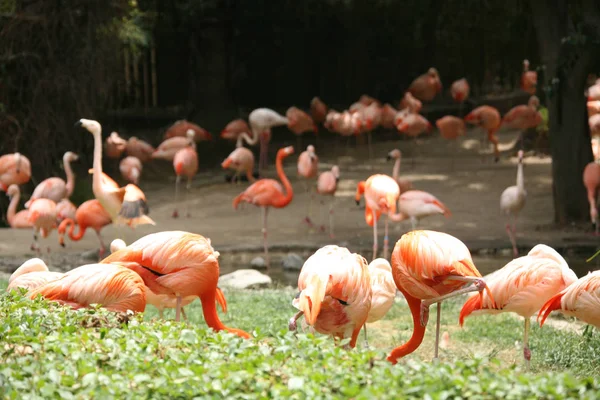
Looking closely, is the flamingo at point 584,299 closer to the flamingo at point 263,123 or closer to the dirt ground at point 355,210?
the dirt ground at point 355,210

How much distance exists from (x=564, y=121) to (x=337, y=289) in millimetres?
7267

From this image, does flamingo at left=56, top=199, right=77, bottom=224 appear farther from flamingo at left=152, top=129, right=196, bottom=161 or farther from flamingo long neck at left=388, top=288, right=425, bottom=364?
flamingo long neck at left=388, top=288, right=425, bottom=364

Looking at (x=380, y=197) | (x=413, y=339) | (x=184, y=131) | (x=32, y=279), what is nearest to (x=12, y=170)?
(x=184, y=131)

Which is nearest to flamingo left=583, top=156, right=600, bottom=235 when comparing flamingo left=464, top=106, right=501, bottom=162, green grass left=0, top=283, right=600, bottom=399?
flamingo left=464, top=106, right=501, bottom=162

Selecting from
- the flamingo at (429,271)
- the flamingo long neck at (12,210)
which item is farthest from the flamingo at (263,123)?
the flamingo at (429,271)

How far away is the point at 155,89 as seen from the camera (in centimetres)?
1944

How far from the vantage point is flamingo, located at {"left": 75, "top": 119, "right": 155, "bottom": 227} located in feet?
28.3

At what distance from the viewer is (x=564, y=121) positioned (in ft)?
36.2

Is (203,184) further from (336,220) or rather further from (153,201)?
(336,220)

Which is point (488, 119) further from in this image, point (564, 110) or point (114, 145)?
point (114, 145)

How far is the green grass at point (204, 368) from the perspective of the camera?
301 cm

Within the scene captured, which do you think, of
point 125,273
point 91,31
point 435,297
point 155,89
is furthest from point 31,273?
point 155,89

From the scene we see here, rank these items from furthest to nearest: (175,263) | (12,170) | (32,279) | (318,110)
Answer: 1. (318,110)
2. (12,170)
3. (32,279)
4. (175,263)

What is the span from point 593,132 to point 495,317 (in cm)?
605
